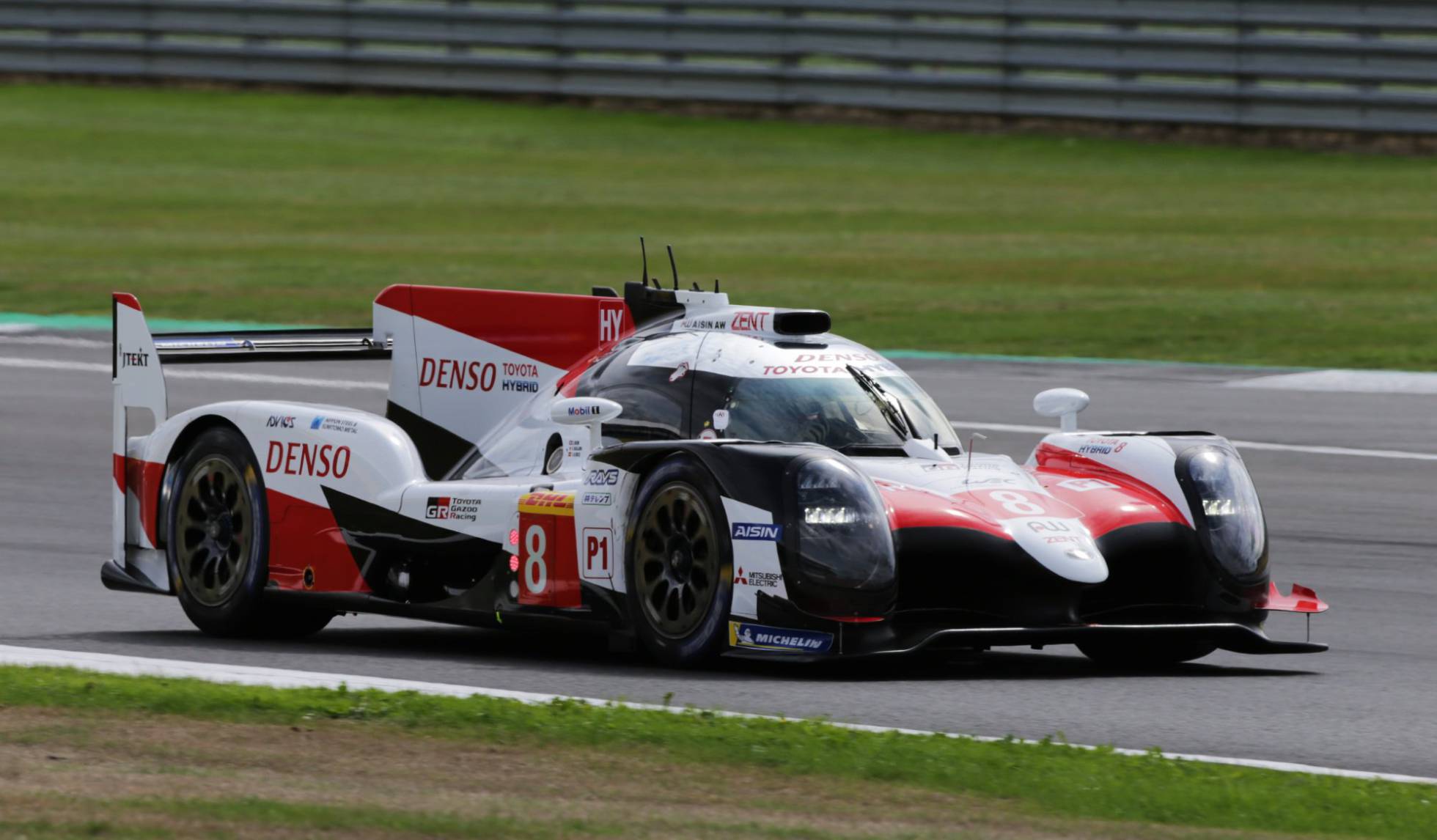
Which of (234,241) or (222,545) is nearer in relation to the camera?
(222,545)

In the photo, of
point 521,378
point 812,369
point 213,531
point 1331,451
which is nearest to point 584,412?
point 812,369

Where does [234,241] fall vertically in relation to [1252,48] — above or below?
below

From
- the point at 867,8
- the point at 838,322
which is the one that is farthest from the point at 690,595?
the point at 867,8

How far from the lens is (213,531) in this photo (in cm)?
978

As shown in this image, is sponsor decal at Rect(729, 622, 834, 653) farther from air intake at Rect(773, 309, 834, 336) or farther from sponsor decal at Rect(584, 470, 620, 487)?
air intake at Rect(773, 309, 834, 336)

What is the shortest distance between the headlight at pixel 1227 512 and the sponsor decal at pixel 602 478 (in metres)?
1.96

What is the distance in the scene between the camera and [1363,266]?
24938 mm

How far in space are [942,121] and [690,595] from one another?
2891 cm

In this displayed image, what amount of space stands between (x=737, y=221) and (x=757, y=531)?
2226 centimetres

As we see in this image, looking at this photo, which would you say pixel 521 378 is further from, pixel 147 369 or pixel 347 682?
pixel 347 682

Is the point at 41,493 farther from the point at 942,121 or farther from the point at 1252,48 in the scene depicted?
the point at 942,121

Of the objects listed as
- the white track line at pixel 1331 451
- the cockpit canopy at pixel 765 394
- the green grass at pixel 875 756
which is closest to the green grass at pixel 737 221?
the white track line at pixel 1331 451

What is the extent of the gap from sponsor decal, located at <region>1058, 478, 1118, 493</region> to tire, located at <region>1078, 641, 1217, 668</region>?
0.53m

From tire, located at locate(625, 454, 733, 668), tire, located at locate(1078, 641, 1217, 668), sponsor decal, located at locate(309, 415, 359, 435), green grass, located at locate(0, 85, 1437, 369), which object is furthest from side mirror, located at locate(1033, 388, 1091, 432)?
green grass, located at locate(0, 85, 1437, 369)
